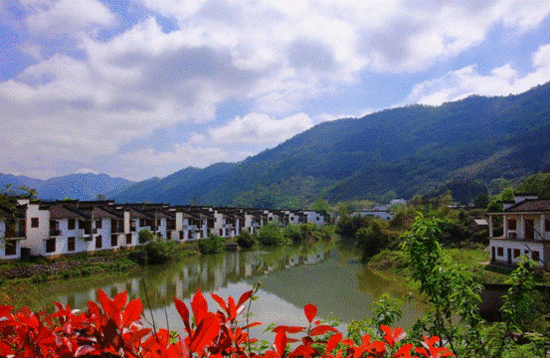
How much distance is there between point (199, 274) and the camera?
2183 cm

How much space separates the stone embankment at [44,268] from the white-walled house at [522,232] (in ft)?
69.5

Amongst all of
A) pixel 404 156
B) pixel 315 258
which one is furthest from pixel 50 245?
pixel 404 156

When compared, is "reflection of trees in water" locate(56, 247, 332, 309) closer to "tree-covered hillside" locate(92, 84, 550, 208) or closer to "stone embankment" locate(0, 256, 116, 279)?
"stone embankment" locate(0, 256, 116, 279)

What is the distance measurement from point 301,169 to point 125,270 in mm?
104012

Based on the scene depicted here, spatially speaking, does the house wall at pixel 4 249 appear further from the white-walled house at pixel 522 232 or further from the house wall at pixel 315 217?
the house wall at pixel 315 217

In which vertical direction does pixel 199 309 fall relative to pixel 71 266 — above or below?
above

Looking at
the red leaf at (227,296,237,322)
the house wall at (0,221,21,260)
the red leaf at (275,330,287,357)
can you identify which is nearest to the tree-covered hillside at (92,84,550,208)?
the house wall at (0,221,21,260)

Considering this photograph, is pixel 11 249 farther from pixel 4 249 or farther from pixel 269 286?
pixel 269 286

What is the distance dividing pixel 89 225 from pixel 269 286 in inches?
487

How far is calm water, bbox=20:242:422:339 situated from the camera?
12.7 metres

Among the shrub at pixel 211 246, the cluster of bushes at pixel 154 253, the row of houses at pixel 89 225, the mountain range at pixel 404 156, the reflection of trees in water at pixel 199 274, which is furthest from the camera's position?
the mountain range at pixel 404 156

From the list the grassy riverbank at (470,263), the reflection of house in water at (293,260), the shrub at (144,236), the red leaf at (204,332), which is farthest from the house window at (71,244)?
the red leaf at (204,332)

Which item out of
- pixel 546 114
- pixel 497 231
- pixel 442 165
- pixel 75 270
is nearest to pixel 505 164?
pixel 442 165

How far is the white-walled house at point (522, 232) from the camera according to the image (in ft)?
47.9
